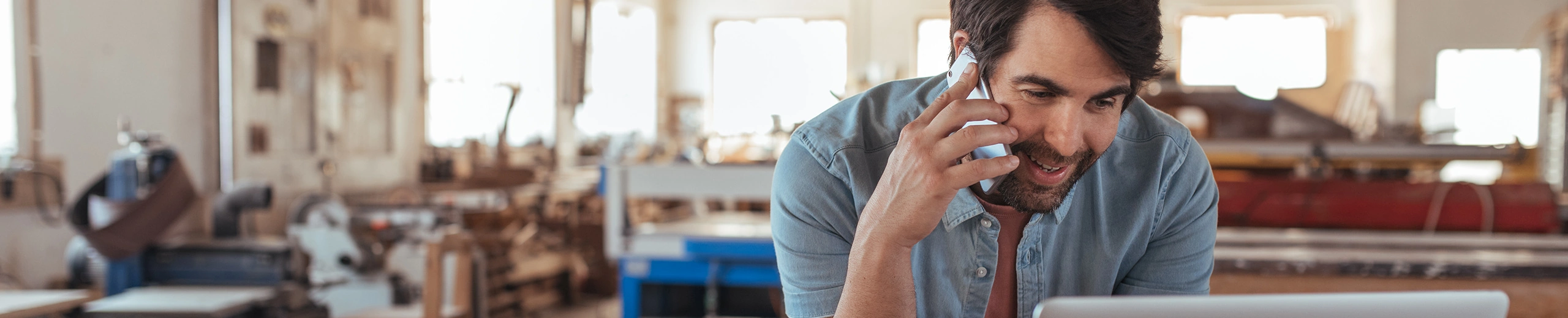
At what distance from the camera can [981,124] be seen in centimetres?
109

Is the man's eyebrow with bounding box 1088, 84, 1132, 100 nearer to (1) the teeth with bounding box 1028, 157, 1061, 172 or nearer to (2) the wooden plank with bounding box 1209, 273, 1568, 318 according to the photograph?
(1) the teeth with bounding box 1028, 157, 1061, 172

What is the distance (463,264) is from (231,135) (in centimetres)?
199

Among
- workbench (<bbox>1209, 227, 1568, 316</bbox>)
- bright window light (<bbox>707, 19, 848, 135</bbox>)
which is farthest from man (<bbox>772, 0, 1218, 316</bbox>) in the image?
bright window light (<bbox>707, 19, 848, 135</bbox>)

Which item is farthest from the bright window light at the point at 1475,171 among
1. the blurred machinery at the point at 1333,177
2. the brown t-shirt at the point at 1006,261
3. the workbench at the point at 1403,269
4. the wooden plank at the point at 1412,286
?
the brown t-shirt at the point at 1006,261

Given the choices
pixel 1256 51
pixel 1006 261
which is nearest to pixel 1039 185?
pixel 1006 261

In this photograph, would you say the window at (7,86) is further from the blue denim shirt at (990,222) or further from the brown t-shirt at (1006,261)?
the brown t-shirt at (1006,261)

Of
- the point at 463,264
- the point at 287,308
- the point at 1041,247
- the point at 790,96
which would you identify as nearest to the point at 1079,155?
the point at 1041,247

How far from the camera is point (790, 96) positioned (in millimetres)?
11742

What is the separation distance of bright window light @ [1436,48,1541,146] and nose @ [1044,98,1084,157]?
30.7 feet

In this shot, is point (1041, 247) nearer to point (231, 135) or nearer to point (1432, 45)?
point (231, 135)

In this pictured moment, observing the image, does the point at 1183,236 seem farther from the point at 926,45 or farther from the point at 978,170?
the point at 926,45

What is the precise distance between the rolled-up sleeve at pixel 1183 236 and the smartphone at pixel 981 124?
11.2 inches

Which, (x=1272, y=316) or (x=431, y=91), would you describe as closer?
(x=1272, y=316)

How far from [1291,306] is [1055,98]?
33 cm
